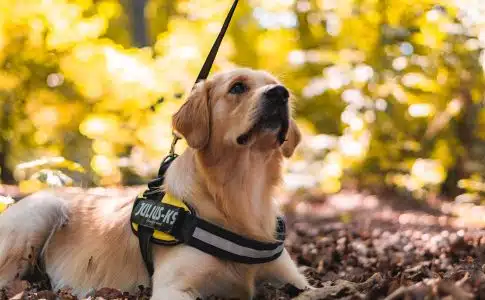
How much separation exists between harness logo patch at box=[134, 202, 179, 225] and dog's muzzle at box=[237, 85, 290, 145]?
0.53m

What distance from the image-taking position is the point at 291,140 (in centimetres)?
367

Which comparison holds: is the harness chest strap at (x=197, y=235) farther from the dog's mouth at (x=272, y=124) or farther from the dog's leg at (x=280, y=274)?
the dog's mouth at (x=272, y=124)

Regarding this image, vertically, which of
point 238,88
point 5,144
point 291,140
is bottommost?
point 5,144

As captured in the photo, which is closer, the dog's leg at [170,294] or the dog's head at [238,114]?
the dog's leg at [170,294]

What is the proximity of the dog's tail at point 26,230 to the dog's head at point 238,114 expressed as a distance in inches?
38.8

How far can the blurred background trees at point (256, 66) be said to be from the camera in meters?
6.45

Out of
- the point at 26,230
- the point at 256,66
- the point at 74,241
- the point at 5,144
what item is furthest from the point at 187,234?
the point at 256,66

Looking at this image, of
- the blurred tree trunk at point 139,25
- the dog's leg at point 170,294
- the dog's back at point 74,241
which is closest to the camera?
the dog's leg at point 170,294

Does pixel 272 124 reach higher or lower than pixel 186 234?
higher

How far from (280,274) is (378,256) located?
157 centimetres

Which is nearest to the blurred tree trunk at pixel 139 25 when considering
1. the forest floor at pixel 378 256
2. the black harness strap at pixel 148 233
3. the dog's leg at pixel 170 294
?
the forest floor at pixel 378 256

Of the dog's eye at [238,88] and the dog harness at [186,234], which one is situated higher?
the dog's eye at [238,88]

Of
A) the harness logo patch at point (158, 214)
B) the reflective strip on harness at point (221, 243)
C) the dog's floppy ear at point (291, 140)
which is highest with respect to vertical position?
the dog's floppy ear at point (291, 140)

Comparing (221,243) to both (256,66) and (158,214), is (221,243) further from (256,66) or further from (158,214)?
(256,66)
